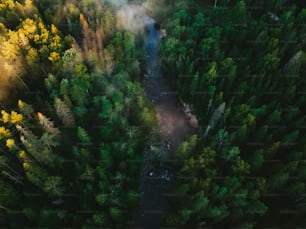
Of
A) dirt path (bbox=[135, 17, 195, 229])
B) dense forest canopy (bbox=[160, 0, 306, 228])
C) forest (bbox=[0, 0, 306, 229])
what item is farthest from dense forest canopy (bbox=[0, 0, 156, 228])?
dense forest canopy (bbox=[160, 0, 306, 228])

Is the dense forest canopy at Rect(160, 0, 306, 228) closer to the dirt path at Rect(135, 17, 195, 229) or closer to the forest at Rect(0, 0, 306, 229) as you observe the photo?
the forest at Rect(0, 0, 306, 229)

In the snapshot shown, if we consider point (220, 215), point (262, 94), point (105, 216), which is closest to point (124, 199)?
point (105, 216)

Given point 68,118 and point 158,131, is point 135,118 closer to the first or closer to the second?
point 158,131

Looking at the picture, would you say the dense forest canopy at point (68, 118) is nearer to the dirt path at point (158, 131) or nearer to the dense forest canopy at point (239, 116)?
the dirt path at point (158, 131)

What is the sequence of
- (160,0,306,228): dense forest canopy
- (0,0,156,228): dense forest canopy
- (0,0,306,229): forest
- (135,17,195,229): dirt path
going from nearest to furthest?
1. (0,0,156,228): dense forest canopy
2. (0,0,306,229): forest
3. (160,0,306,228): dense forest canopy
4. (135,17,195,229): dirt path

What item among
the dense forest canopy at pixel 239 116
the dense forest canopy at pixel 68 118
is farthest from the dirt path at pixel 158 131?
the dense forest canopy at pixel 68 118

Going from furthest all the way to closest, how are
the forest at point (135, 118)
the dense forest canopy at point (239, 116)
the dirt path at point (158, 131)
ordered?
the dirt path at point (158, 131)
the dense forest canopy at point (239, 116)
the forest at point (135, 118)
